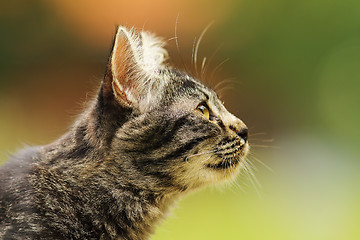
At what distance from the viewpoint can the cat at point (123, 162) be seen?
163 centimetres

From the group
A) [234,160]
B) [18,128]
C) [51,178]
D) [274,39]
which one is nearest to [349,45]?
[274,39]

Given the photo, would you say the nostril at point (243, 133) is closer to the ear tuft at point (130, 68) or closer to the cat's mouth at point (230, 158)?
the cat's mouth at point (230, 158)

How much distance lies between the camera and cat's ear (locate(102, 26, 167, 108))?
1622 mm

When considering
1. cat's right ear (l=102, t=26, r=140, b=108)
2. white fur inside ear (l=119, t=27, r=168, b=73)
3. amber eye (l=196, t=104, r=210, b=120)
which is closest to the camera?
cat's right ear (l=102, t=26, r=140, b=108)

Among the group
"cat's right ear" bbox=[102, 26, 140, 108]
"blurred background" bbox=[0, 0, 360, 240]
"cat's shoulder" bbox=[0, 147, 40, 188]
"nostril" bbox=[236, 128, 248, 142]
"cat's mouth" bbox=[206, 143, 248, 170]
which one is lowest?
"cat's shoulder" bbox=[0, 147, 40, 188]

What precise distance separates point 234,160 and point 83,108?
63cm

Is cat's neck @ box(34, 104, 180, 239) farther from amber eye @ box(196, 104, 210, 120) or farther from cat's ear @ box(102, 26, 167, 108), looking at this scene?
amber eye @ box(196, 104, 210, 120)

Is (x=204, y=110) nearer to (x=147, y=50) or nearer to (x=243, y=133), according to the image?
(x=243, y=133)

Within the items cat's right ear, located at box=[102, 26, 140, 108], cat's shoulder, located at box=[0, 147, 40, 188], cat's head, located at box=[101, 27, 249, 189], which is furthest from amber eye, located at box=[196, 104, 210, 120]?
cat's shoulder, located at box=[0, 147, 40, 188]

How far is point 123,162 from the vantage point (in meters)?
1.72

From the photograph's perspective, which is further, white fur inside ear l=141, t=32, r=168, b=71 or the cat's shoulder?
white fur inside ear l=141, t=32, r=168, b=71

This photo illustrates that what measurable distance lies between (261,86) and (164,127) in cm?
340

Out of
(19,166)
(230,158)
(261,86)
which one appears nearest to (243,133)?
(230,158)

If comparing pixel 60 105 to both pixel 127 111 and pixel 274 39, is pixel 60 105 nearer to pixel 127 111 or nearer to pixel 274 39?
pixel 274 39
